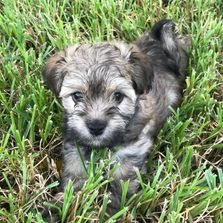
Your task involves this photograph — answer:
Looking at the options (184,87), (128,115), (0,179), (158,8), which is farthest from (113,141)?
(158,8)

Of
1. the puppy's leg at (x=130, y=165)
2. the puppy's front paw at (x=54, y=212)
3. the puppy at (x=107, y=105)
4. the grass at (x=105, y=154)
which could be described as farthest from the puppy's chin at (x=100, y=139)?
the puppy's front paw at (x=54, y=212)

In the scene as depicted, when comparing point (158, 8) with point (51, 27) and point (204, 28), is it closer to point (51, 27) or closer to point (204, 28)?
point (204, 28)

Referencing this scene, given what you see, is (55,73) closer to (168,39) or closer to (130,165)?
(130,165)

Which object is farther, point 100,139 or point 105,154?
point 105,154

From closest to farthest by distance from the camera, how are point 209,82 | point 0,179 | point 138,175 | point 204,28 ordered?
point 138,175 < point 0,179 < point 209,82 < point 204,28

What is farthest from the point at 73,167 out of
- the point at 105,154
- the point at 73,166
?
the point at 105,154

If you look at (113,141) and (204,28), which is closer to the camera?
(113,141)
